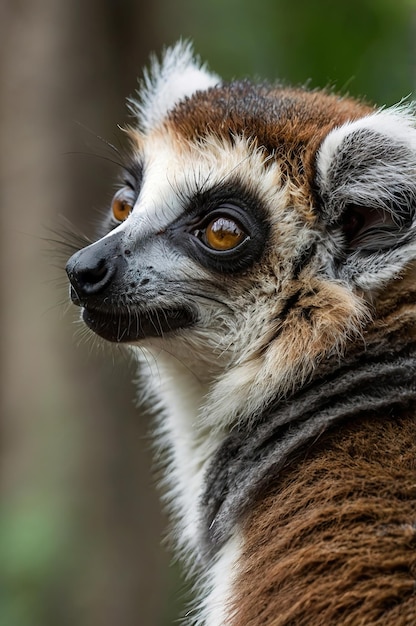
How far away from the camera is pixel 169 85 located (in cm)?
535

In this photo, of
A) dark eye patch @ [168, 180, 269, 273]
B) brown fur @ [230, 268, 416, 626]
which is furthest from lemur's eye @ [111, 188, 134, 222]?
brown fur @ [230, 268, 416, 626]

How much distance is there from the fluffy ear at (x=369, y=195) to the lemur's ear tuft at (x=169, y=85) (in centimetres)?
162

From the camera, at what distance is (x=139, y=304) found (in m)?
3.94

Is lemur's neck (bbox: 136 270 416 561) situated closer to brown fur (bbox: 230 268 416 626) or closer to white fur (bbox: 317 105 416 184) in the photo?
brown fur (bbox: 230 268 416 626)

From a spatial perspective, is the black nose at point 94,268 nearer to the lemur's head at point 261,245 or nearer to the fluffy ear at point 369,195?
the lemur's head at point 261,245

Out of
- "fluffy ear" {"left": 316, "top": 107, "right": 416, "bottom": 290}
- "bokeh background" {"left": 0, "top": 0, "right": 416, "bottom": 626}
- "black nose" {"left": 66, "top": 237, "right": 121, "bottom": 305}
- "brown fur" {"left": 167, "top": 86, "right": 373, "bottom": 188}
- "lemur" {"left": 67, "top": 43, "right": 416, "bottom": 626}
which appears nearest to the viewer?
"lemur" {"left": 67, "top": 43, "right": 416, "bottom": 626}

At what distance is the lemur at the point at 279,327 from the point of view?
3154mm

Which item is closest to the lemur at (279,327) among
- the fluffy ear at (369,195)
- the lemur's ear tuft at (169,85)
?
the fluffy ear at (369,195)

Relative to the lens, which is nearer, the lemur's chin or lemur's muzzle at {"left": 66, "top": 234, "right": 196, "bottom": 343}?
lemur's muzzle at {"left": 66, "top": 234, "right": 196, "bottom": 343}

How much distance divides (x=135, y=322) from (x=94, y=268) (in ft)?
1.16

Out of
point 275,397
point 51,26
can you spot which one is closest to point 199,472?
point 275,397

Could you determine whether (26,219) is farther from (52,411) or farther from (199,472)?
(199,472)

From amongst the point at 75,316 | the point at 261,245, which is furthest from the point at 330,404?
the point at 75,316

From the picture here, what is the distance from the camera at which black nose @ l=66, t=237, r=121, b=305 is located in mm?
3861
